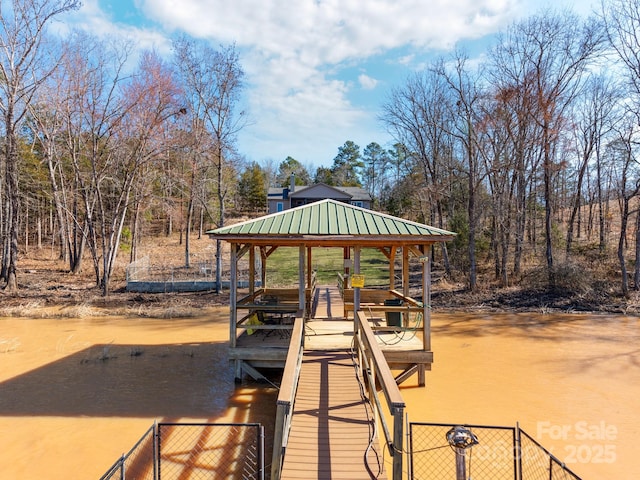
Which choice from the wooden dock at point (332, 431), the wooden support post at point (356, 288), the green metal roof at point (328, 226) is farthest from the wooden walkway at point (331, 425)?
the green metal roof at point (328, 226)

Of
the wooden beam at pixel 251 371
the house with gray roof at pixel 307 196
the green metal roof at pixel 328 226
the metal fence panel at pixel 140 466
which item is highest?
the house with gray roof at pixel 307 196

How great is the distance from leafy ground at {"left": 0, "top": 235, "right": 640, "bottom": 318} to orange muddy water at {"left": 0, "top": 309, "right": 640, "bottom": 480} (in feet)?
8.78

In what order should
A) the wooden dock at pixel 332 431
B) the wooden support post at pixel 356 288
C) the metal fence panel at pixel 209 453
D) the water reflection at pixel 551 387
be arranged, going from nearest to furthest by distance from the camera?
the wooden dock at pixel 332 431, the metal fence panel at pixel 209 453, the water reflection at pixel 551 387, the wooden support post at pixel 356 288

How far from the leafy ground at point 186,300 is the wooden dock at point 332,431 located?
1171cm

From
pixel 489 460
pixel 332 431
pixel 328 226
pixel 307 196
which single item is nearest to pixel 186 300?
pixel 328 226

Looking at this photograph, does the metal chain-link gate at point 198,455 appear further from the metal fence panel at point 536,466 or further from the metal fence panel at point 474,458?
the metal fence panel at point 536,466

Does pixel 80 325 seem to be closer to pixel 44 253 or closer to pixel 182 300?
pixel 182 300

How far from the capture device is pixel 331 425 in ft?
16.5

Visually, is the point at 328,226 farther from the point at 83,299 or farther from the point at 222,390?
the point at 83,299

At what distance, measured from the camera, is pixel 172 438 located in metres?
6.32

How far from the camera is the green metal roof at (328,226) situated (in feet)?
26.4

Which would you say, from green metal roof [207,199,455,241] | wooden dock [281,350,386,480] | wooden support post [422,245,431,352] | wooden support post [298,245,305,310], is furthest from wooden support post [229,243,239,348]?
wooden support post [422,245,431,352]

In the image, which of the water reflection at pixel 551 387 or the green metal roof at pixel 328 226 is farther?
the green metal roof at pixel 328 226

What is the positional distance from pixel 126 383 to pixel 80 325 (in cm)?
736
